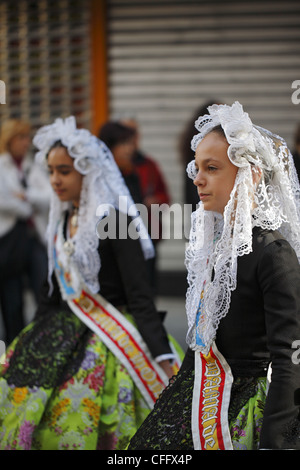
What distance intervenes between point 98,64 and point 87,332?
4849mm

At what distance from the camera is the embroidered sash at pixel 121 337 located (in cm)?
343

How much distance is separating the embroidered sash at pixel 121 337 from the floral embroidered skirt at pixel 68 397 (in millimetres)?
38

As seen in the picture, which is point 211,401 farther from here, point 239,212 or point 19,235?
point 19,235

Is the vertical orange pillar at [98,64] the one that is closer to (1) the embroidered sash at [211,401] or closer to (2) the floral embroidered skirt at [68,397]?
(2) the floral embroidered skirt at [68,397]

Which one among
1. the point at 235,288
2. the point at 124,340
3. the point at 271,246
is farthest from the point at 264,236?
the point at 124,340

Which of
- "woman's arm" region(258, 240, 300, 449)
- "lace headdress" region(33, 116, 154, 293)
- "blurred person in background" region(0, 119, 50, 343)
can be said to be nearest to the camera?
"woman's arm" region(258, 240, 300, 449)

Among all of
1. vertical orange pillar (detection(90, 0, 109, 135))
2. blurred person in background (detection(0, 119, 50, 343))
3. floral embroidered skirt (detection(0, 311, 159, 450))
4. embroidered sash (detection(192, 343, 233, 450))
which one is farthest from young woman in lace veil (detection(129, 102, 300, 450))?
vertical orange pillar (detection(90, 0, 109, 135))

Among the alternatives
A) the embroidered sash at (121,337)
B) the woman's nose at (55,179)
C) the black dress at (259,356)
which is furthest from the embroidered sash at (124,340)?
the black dress at (259,356)

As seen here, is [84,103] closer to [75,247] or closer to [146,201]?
[146,201]

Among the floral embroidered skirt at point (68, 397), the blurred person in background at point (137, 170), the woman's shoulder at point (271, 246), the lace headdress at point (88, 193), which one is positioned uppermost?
the blurred person in background at point (137, 170)

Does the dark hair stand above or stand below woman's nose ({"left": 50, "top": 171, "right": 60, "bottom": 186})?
above

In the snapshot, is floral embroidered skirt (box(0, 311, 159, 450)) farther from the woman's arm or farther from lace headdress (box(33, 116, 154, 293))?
the woman's arm

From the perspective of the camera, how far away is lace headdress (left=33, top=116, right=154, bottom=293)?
3622 millimetres

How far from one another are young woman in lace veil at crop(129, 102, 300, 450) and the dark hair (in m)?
2.20
